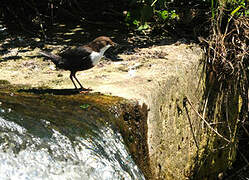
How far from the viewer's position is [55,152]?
2873mm

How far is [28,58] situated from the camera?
A: 5215 mm

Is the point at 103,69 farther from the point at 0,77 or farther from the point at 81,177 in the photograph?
the point at 81,177

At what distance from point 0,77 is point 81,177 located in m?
2.08

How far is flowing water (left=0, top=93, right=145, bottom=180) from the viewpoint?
8.96 ft

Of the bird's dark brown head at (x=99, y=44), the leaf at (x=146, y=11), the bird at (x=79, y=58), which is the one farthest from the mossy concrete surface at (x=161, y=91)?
the leaf at (x=146, y=11)

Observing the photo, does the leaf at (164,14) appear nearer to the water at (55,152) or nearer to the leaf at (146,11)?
the leaf at (146,11)

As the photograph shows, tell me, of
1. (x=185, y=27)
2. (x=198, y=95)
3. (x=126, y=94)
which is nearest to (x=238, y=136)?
(x=198, y=95)

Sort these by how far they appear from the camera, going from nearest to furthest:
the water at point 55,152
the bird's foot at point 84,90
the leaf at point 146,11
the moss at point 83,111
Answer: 1. the water at point 55,152
2. the moss at point 83,111
3. the bird's foot at point 84,90
4. the leaf at point 146,11

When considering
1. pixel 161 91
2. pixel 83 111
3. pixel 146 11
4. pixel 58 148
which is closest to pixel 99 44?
pixel 161 91

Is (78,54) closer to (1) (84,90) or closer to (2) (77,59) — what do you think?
(2) (77,59)

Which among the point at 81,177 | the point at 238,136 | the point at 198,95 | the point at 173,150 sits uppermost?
the point at 81,177

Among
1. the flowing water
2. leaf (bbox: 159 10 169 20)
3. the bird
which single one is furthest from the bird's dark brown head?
leaf (bbox: 159 10 169 20)

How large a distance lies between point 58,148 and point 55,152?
1.5 inches

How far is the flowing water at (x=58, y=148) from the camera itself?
2.73 metres
